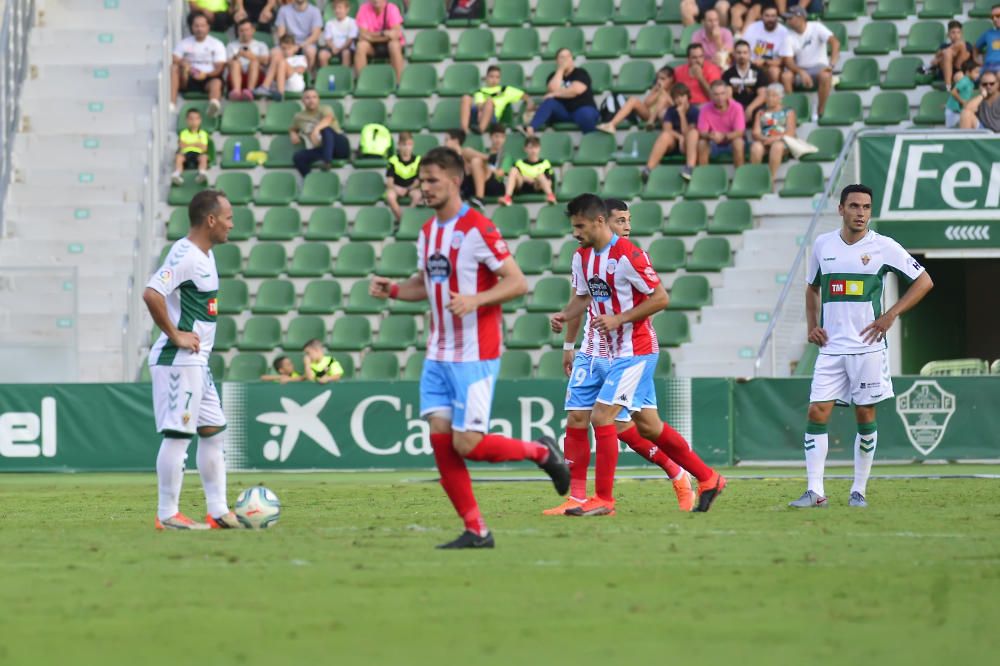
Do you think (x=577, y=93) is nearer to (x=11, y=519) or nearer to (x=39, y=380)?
(x=39, y=380)

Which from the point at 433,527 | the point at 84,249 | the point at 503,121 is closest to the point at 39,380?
the point at 84,249

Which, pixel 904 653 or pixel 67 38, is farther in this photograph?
pixel 67 38

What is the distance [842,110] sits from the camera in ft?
81.2

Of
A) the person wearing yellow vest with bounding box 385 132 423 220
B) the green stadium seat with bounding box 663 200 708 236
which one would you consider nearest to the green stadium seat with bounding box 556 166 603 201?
the green stadium seat with bounding box 663 200 708 236

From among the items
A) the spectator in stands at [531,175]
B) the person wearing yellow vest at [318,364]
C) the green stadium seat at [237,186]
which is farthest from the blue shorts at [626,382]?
the green stadium seat at [237,186]

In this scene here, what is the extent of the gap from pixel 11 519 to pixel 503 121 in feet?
46.6

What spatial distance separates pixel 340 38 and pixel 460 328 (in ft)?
59.8

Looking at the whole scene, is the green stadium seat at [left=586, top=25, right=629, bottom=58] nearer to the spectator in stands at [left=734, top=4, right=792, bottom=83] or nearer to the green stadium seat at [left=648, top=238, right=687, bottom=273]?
the spectator in stands at [left=734, top=4, right=792, bottom=83]

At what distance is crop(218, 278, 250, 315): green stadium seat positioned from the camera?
23.6m

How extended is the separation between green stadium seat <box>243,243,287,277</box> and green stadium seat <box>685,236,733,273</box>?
6185mm

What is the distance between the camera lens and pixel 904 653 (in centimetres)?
551

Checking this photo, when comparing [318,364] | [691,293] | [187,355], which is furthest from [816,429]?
[691,293]

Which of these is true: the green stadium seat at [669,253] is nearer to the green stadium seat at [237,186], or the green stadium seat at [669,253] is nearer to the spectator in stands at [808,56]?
the spectator in stands at [808,56]

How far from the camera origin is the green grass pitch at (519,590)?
18.6 feet
